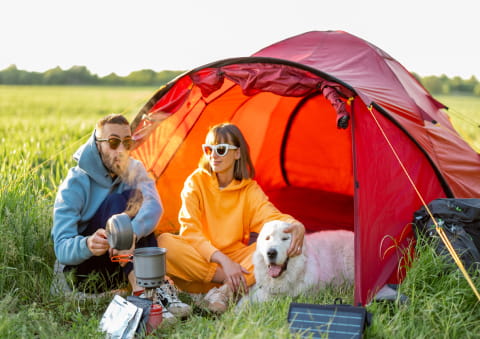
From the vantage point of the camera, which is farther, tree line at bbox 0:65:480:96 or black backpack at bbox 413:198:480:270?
tree line at bbox 0:65:480:96

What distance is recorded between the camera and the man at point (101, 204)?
11.3 feet

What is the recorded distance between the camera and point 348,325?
8.75 ft

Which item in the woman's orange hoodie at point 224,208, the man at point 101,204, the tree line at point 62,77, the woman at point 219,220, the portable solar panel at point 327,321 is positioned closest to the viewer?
the portable solar panel at point 327,321

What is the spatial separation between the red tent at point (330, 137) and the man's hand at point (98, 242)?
139 cm

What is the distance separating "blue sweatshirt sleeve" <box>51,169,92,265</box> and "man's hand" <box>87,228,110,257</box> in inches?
2.5

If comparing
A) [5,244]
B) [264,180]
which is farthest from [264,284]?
[264,180]

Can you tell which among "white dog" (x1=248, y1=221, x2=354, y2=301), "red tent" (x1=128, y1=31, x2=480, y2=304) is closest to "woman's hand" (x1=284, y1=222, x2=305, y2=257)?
"white dog" (x1=248, y1=221, x2=354, y2=301)

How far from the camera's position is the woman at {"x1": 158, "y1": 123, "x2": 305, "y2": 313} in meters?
3.69

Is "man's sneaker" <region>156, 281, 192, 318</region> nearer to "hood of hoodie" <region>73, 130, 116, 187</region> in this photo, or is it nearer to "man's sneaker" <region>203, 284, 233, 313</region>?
"man's sneaker" <region>203, 284, 233, 313</region>

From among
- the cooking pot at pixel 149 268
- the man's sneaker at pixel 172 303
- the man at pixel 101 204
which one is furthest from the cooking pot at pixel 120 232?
the man's sneaker at pixel 172 303

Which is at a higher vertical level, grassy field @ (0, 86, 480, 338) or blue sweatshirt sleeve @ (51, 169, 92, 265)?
blue sweatshirt sleeve @ (51, 169, 92, 265)

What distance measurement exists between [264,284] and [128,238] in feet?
3.17

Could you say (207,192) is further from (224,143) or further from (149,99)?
(149,99)

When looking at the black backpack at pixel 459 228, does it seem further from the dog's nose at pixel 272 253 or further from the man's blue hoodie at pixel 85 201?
the man's blue hoodie at pixel 85 201
